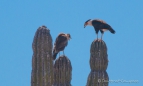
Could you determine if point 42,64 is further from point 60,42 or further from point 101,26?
point 101,26

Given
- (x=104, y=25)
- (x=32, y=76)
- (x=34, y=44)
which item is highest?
(x=104, y=25)

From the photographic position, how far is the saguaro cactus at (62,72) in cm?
1348

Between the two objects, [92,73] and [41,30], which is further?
[92,73]

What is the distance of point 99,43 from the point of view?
14672 millimetres

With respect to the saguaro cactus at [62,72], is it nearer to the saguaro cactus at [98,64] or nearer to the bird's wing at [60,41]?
the bird's wing at [60,41]

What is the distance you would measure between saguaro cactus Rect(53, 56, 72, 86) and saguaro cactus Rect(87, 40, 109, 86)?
36.7 inches

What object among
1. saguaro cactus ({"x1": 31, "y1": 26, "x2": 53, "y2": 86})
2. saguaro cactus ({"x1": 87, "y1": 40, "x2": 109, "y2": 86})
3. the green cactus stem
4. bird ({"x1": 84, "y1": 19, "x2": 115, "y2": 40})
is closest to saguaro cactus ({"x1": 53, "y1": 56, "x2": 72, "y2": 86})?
saguaro cactus ({"x1": 87, "y1": 40, "x2": 109, "y2": 86})


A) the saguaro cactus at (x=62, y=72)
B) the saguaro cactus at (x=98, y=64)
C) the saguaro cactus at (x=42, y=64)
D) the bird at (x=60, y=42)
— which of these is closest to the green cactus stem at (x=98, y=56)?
the saguaro cactus at (x=98, y=64)

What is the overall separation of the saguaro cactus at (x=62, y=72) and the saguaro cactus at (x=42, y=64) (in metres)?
1.34

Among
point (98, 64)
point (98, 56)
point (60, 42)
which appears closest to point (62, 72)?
point (60, 42)

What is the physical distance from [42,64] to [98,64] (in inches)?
114

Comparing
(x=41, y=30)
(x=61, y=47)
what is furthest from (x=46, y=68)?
(x=61, y=47)

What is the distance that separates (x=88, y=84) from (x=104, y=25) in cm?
251

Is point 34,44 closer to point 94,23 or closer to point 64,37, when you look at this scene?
point 64,37
